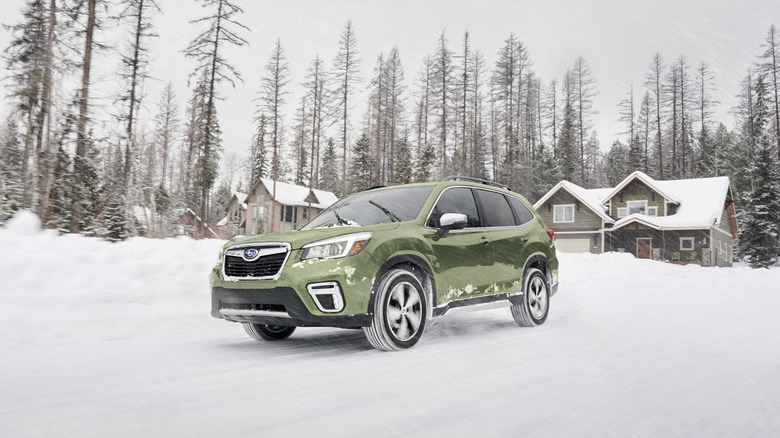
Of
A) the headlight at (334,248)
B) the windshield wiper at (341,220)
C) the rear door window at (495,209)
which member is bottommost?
the headlight at (334,248)

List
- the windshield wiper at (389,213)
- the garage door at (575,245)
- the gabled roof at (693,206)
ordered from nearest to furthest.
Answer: the windshield wiper at (389,213) < the gabled roof at (693,206) < the garage door at (575,245)

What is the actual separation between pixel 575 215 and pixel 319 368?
4098 cm

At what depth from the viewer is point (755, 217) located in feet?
149

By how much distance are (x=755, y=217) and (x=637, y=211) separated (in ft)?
38.0

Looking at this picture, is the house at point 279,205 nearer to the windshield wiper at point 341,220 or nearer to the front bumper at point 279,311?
the windshield wiper at point 341,220

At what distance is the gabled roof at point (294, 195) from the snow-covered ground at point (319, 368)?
4959 centimetres

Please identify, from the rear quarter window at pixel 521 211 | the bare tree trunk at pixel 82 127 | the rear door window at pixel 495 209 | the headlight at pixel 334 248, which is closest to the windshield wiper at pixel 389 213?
the headlight at pixel 334 248

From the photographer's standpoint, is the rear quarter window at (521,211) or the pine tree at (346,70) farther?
the pine tree at (346,70)

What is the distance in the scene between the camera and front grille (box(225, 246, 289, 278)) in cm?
502

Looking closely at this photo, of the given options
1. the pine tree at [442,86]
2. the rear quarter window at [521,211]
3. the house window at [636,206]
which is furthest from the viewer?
the pine tree at [442,86]

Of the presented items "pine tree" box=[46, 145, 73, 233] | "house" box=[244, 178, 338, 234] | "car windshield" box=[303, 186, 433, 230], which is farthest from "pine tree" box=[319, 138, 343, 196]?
"car windshield" box=[303, 186, 433, 230]

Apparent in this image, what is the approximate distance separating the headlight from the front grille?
0.23 m

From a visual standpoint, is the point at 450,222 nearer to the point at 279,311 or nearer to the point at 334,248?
the point at 334,248

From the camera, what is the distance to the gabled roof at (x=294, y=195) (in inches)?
2282
